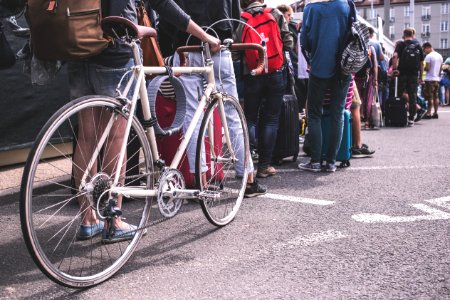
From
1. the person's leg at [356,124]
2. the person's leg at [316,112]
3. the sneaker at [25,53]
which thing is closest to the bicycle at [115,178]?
the sneaker at [25,53]

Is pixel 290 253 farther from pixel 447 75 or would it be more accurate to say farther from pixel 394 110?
pixel 447 75

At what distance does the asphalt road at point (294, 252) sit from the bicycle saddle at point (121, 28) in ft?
4.06

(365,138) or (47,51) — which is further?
(365,138)

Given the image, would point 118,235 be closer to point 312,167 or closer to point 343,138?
point 312,167

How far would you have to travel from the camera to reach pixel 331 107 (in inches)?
235

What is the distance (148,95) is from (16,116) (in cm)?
342

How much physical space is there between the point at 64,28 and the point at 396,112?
31.3ft

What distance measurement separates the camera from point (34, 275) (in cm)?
293

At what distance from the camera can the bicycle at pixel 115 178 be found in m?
2.53

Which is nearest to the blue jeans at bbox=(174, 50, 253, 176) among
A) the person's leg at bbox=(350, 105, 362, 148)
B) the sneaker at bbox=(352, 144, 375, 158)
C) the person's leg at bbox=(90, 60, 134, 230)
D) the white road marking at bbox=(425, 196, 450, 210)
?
the person's leg at bbox=(90, 60, 134, 230)

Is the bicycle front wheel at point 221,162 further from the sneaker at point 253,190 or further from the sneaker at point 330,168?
the sneaker at point 330,168

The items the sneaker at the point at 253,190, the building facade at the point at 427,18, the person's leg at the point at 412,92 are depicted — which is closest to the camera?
the sneaker at the point at 253,190

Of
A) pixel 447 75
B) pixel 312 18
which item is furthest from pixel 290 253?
pixel 447 75

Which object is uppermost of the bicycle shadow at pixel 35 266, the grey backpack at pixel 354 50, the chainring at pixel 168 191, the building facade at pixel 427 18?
the building facade at pixel 427 18
